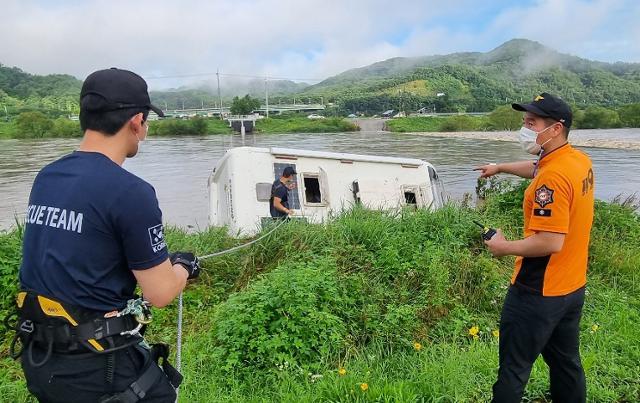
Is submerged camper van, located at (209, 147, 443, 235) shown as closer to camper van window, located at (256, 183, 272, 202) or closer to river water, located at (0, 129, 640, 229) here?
camper van window, located at (256, 183, 272, 202)

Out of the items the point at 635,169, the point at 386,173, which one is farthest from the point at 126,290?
the point at 635,169

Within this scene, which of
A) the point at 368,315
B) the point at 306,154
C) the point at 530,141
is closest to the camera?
the point at 530,141

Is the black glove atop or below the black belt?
atop

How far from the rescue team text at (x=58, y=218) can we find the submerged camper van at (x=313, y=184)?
599cm

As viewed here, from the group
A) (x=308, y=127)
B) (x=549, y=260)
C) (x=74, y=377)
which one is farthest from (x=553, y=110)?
(x=308, y=127)

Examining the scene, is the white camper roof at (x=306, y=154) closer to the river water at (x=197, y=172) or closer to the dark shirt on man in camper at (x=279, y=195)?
the dark shirt on man in camper at (x=279, y=195)

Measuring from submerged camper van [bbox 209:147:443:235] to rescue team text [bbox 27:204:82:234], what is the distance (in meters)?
5.99

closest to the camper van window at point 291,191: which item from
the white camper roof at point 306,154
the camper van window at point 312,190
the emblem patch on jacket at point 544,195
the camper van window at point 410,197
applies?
the white camper roof at point 306,154

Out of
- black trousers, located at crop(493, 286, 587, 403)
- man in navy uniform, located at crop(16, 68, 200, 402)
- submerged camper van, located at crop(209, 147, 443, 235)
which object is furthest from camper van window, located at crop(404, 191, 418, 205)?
man in navy uniform, located at crop(16, 68, 200, 402)

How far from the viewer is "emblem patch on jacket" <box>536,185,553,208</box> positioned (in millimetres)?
2625

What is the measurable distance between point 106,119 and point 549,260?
7.81 feet

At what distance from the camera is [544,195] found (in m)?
2.65

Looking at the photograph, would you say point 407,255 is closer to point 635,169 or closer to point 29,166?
point 635,169

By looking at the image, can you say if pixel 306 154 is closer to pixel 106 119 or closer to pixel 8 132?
pixel 106 119
